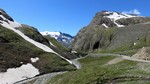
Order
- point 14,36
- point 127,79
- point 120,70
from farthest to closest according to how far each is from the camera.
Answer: point 14,36 → point 120,70 → point 127,79

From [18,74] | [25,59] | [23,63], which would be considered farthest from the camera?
[25,59]

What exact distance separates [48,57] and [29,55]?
7.71 m

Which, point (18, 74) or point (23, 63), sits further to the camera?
point (23, 63)

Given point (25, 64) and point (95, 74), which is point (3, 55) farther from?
point (95, 74)

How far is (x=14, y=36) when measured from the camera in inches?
5566

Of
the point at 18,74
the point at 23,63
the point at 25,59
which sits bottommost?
the point at 18,74

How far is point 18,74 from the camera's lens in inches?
3777

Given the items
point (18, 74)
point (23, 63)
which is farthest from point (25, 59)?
point (18, 74)

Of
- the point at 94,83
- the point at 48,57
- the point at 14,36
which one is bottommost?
the point at 94,83

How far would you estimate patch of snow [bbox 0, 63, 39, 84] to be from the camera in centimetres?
9096

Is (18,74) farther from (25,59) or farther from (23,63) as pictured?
(25,59)

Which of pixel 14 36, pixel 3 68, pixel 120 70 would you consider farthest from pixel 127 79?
pixel 14 36

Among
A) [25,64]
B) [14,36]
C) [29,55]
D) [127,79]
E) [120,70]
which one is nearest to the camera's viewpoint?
[127,79]

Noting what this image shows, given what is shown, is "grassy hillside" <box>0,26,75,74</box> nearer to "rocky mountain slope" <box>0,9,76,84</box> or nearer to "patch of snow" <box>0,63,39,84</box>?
"rocky mountain slope" <box>0,9,76,84</box>
